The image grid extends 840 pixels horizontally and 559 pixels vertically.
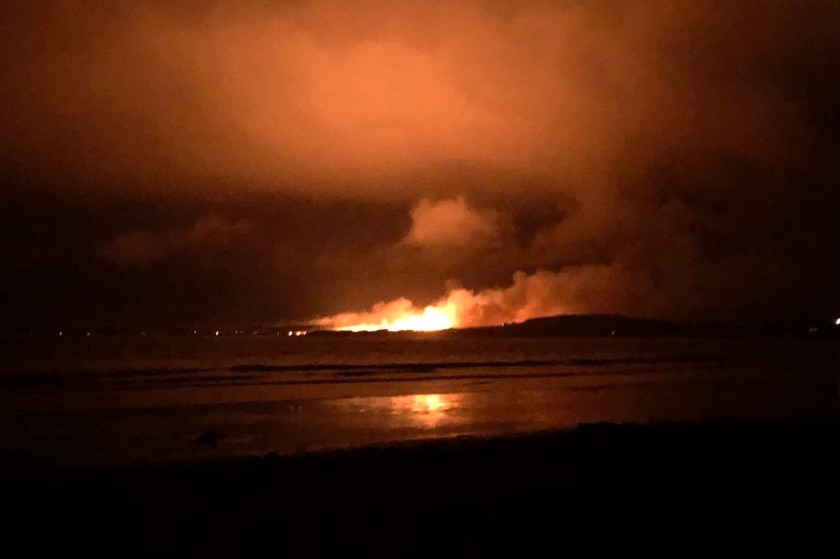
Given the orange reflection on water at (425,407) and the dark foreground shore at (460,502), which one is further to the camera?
the orange reflection on water at (425,407)

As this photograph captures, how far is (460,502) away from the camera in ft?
40.2

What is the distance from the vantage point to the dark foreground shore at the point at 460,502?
10.1 m

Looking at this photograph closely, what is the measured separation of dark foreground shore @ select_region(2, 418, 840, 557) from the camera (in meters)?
10.1

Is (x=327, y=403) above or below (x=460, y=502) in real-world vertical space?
above

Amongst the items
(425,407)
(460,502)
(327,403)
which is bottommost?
(460,502)

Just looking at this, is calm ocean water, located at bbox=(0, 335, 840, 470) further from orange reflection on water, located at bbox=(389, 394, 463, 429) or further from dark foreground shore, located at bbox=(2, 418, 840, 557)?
dark foreground shore, located at bbox=(2, 418, 840, 557)

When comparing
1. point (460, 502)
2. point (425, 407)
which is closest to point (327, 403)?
point (425, 407)

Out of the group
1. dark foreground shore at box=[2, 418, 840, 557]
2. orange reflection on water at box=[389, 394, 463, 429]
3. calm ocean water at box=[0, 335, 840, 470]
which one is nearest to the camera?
dark foreground shore at box=[2, 418, 840, 557]

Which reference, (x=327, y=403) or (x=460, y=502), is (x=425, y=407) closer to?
(x=327, y=403)

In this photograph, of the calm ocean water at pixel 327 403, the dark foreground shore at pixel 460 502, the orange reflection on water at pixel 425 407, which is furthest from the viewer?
the orange reflection on water at pixel 425 407

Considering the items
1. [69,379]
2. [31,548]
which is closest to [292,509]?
[31,548]

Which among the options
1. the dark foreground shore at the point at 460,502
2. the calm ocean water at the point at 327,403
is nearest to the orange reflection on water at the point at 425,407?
the calm ocean water at the point at 327,403

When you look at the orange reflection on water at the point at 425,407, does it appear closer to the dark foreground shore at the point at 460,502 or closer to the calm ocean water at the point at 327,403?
the calm ocean water at the point at 327,403

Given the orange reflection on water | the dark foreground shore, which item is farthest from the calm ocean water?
the dark foreground shore
